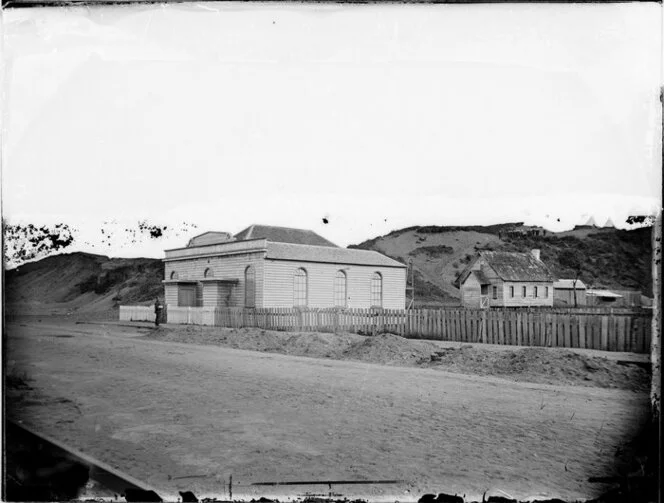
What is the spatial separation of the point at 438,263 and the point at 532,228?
383 centimetres

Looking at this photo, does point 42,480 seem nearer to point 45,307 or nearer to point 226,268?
point 45,307

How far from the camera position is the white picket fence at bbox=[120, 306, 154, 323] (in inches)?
480

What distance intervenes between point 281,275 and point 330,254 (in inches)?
147

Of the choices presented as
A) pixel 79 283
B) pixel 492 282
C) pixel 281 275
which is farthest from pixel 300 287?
pixel 79 283

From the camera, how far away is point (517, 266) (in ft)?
27.9

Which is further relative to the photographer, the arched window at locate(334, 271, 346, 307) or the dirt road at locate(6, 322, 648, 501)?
the arched window at locate(334, 271, 346, 307)

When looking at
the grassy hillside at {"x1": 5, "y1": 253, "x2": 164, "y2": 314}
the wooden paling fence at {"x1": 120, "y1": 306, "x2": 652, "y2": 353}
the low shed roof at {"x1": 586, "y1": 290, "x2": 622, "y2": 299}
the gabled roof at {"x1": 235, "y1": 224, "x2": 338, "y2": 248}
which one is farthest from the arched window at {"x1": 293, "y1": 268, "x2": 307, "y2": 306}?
the low shed roof at {"x1": 586, "y1": 290, "x2": 622, "y2": 299}

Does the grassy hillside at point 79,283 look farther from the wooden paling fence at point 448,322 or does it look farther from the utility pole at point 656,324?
the utility pole at point 656,324

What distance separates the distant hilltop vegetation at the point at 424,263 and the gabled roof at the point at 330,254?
49cm

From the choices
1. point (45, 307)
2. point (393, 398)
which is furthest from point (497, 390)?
point (45, 307)

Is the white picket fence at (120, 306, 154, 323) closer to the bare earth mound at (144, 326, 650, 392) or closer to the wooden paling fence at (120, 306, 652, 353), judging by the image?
the wooden paling fence at (120, 306, 652, 353)

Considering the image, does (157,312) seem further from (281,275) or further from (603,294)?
(603,294)

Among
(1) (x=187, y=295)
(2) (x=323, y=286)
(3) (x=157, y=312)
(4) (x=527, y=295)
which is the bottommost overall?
(3) (x=157, y=312)

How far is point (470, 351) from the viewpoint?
11.1 m
